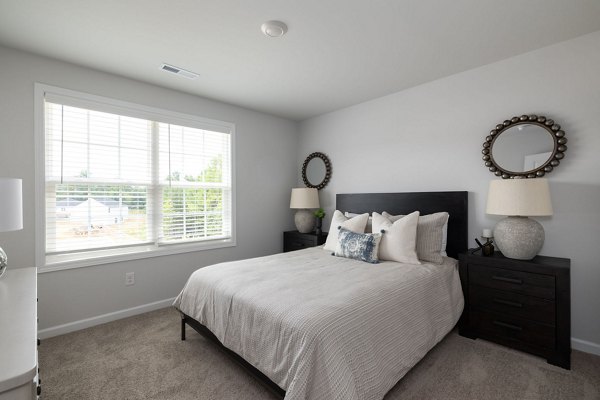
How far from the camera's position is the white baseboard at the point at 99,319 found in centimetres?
254

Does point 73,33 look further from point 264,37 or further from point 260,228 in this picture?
point 260,228

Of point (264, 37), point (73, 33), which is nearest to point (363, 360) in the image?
point (264, 37)

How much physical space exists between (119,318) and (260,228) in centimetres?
198

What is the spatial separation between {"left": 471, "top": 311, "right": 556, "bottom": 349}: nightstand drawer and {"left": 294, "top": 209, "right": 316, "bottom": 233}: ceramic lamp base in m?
2.26

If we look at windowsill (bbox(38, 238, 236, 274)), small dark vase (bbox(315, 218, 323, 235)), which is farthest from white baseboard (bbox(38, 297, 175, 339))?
small dark vase (bbox(315, 218, 323, 235))

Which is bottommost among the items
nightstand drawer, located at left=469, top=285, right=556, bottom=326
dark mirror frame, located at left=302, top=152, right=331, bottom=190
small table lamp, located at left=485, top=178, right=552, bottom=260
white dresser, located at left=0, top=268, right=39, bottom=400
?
nightstand drawer, located at left=469, top=285, right=556, bottom=326

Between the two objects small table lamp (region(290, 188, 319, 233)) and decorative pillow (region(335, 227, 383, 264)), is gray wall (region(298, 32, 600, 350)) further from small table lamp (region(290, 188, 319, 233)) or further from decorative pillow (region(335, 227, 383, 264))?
decorative pillow (region(335, 227, 383, 264))

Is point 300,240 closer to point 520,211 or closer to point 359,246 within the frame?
point 359,246

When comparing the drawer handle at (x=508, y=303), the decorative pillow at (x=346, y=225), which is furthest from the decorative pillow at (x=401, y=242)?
the drawer handle at (x=508, y=303)

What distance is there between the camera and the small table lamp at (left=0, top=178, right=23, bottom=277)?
5.11ft

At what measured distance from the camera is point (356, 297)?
5.63ft

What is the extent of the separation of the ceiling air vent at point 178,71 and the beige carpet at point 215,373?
2526 mm

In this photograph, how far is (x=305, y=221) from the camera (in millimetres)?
4117

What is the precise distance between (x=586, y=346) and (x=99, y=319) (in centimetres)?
432
